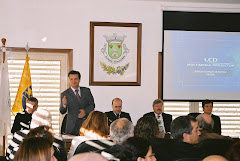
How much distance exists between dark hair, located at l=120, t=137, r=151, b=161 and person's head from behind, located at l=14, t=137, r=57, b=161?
565mm

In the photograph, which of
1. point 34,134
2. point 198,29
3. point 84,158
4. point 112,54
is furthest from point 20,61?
point 84,158

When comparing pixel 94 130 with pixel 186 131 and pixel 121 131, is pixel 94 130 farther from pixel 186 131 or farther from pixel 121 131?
pixel 186 131

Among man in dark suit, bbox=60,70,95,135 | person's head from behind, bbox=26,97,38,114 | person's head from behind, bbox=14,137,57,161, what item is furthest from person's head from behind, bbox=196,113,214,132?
person's head from behind, bbox=26,97,38,114

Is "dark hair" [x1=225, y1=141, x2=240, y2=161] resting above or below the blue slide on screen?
below

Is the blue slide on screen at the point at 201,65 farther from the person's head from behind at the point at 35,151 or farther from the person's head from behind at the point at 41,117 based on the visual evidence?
the person's head from behind at the point at 35,151

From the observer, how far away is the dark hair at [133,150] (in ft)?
8.93

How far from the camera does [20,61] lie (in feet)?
25.1

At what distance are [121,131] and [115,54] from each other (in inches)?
169

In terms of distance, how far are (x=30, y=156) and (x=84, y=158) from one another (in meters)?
0.70

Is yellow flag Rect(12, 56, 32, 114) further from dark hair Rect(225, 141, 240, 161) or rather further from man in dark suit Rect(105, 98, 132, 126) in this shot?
dark hair Rect(225, 141, 240, 161)

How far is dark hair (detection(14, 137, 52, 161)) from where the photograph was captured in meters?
2.30

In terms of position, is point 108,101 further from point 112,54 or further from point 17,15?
point 17,15

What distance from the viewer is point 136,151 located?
8.93ft

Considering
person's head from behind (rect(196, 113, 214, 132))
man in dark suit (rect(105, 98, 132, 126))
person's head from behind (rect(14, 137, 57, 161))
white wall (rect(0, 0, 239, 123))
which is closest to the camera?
person's head from behind (rect(14, 137, 57, 161))
